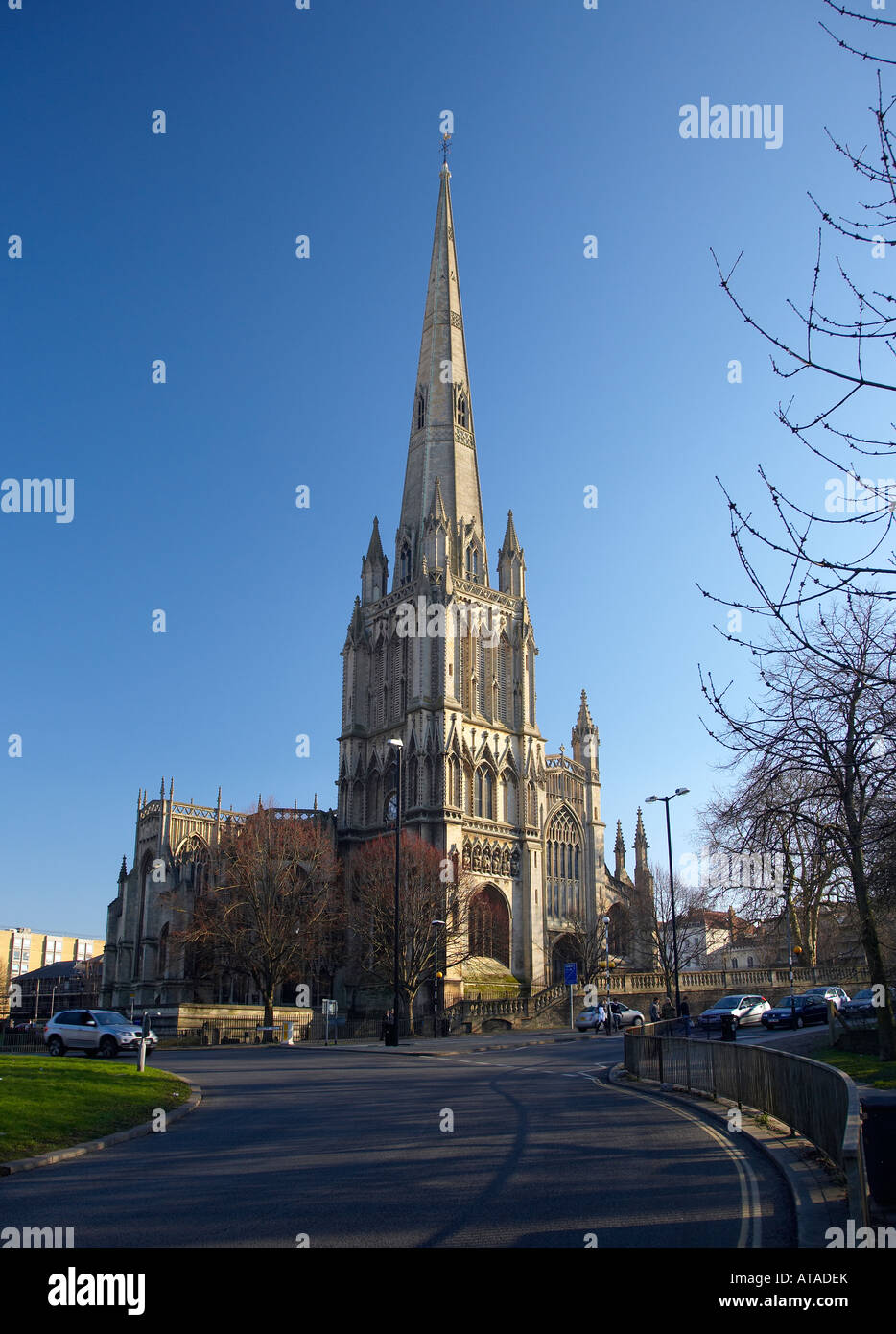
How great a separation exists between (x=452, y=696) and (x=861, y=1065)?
152 ft

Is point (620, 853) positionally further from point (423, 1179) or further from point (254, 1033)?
point (423, 1179)

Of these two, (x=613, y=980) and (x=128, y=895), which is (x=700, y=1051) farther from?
(x=128, y=895)

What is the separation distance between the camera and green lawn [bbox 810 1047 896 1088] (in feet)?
59.0

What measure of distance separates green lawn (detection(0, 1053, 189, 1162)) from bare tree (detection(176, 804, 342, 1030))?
28.9 m

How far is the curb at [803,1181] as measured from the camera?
25.2 feet

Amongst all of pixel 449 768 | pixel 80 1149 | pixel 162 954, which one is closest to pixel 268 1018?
pixel 449 768

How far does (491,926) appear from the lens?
6694 cm

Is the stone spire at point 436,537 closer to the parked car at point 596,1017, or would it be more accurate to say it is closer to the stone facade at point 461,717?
the stone facade at point 461,717

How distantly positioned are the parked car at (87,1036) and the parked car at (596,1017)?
18.8m

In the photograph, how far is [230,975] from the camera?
218 ft

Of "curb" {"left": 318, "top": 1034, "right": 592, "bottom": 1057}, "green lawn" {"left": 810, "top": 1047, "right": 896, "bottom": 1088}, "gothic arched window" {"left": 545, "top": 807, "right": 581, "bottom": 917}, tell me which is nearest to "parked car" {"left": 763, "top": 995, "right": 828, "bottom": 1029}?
"curb" {"left": 318, "top": 1034, "right": 592, "bottom": 1057}

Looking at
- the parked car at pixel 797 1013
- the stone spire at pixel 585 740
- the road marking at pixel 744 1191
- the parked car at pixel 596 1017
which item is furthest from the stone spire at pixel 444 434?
the road marking at pixel 744 1191
